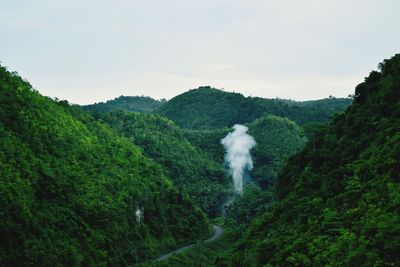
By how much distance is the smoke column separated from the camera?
4788 inches

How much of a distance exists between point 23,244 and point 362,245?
94.9 ft

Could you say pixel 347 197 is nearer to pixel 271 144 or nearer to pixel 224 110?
pixel 271 144

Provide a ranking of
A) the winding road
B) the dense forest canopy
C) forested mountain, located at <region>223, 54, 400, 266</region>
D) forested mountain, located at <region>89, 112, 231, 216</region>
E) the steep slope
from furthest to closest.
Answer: the steep slope, forested mountain, located at <region>89, 112, 231, 216</region>, the winding road, the dense forest canopy, forested mountain, located at <region>223, 54, 400, 266</region>

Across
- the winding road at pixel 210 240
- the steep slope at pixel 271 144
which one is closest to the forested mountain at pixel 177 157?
the steep slope at pixel 271 144

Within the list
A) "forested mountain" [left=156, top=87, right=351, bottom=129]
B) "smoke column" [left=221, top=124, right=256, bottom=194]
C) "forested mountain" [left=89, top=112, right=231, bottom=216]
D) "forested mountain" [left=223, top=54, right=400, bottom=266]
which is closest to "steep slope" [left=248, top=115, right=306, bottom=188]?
"smoke column" [left=221, top=124, right=256, bottom=194]

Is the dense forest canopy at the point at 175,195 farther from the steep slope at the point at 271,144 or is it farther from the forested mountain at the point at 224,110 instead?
the forested mountain at the point at 224,110

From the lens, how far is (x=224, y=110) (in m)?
177

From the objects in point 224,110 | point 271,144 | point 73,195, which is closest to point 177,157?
point 271,144

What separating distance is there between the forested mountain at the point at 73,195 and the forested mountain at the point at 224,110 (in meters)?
89.2

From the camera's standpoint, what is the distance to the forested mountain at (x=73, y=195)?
44.4 meters

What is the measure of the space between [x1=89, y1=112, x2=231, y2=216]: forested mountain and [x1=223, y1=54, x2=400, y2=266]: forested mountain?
192ft

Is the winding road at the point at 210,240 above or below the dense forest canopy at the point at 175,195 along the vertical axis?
below

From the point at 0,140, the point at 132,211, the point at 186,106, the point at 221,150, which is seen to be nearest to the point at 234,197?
the point at 221,150

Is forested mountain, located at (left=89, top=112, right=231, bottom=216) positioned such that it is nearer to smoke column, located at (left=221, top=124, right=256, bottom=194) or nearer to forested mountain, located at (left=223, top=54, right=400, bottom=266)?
smoke column, located at (left=221, top=124, right=256, bottom=194)
